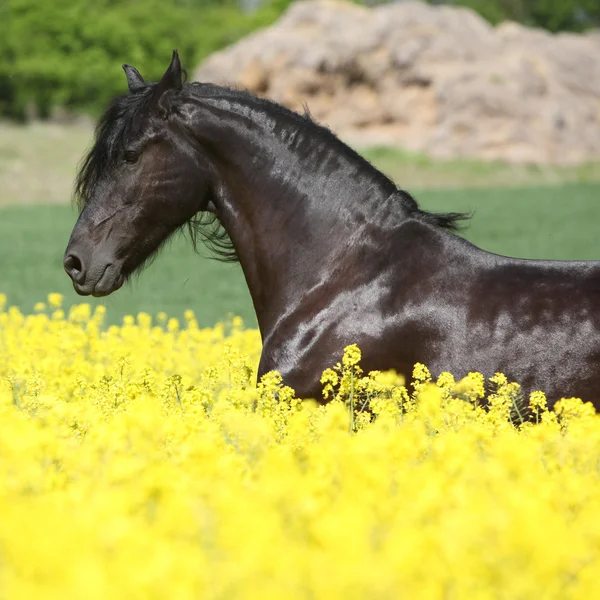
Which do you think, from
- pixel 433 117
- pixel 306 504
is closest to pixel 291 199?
pixel 306 504

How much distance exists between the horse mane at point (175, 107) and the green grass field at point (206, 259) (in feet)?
17.6

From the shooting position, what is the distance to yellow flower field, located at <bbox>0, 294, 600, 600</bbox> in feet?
7.82

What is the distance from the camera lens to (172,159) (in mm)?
6312

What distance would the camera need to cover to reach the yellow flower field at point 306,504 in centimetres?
238

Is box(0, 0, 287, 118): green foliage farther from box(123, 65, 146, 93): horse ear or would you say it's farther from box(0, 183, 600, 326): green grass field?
box(123, 65, 146, 93): horse ear

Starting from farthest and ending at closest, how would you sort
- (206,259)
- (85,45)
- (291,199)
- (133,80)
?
(85,45), (206,259), (133,80), (291,199)

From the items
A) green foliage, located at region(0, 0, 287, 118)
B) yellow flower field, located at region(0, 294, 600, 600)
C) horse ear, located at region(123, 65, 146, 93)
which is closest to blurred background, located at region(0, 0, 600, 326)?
horse ear, located at region(123, 65, 146, 93)

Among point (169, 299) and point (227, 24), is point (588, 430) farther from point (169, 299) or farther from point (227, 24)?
point (227, 24)

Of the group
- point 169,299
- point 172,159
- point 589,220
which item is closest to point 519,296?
point 172,159

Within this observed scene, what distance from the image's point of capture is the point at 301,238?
6.36 metres

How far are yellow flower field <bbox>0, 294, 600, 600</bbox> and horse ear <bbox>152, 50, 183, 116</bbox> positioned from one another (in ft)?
5.60

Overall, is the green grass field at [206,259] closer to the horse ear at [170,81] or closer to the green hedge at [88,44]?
the horse ear at [170,81]

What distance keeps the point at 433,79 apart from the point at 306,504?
4333 centimetres

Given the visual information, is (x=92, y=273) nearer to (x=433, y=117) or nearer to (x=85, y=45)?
(x=433, y=117)
